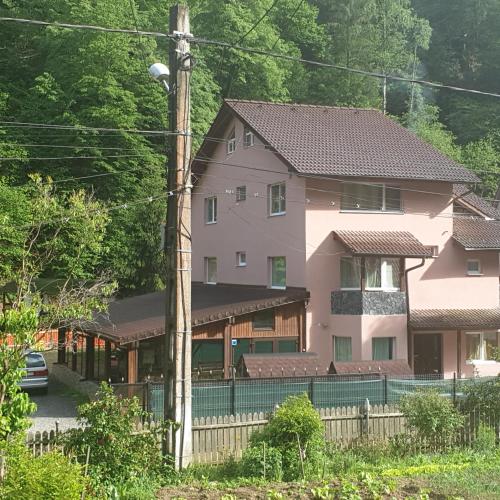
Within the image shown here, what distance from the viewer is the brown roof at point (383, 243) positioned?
26.9 m

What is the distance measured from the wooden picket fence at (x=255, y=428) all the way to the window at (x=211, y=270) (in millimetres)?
18234

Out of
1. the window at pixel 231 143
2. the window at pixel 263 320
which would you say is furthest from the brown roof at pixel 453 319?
the window at pixel 231 143

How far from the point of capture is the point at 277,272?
29984 millimetres

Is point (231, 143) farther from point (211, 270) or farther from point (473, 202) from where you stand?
point (473, 202)

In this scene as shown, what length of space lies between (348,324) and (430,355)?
4413mm

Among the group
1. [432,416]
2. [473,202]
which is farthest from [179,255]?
[473,202]

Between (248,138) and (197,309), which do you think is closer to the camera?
(197,309)

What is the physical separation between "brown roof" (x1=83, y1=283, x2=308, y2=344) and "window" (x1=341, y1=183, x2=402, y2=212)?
12.8ft

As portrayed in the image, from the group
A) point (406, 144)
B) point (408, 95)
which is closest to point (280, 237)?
point (406, 144)

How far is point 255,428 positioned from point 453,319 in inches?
568

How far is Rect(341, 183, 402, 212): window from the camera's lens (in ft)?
93.7

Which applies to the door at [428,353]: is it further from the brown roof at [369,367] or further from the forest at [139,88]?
the forest at [139,88]

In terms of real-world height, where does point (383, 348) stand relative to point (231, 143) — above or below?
below

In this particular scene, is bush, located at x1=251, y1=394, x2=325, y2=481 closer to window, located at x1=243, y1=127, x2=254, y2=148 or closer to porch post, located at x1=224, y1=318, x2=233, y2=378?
porch post, located at x1=224, y1=318, x2=233, y2=378
